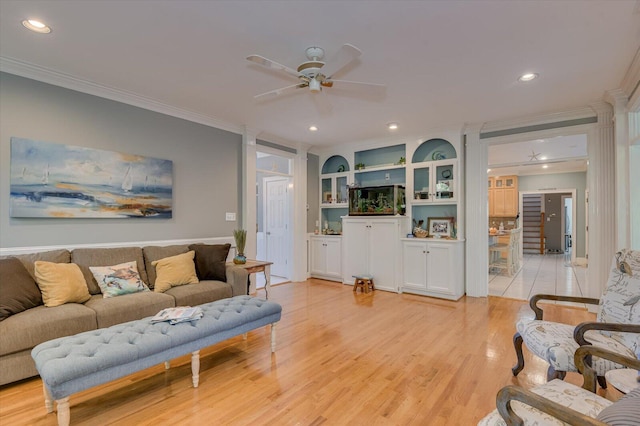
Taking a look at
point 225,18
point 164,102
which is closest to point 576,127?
point 225,18

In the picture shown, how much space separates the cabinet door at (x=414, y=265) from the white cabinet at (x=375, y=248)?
0.10m

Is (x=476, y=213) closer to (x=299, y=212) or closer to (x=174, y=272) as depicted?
(x=299, y=212)

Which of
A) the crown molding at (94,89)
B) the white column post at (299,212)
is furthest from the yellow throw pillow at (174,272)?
the white column post at (299,212)

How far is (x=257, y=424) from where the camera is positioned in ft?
6.21

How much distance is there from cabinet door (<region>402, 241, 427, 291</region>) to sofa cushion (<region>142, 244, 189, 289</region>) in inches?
131

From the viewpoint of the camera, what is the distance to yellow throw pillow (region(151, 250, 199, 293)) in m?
3.33

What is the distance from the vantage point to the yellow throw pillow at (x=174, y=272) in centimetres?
333

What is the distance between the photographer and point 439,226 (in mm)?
5180

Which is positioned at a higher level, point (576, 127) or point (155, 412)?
point (576, 127)

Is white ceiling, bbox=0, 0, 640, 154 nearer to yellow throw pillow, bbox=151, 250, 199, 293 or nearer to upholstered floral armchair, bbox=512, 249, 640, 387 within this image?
upholstered floral armchair, bbox=512, 249, 640, 387

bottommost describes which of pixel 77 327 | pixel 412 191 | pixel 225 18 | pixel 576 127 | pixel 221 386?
pixel 221 386

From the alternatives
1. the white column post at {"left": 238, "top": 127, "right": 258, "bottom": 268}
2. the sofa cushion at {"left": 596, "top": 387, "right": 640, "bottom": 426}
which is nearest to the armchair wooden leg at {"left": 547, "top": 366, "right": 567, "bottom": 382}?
the sofa cushion at {"left": 596, "top": 387, "right": 640, "bottom": 426}

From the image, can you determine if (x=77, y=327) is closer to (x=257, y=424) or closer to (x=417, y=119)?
(x=257, y=424)

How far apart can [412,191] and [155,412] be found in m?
4.55
